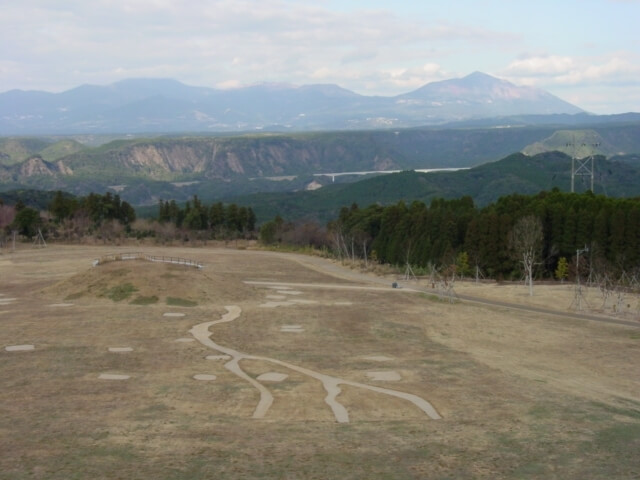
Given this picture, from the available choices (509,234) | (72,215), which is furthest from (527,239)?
(72,215)

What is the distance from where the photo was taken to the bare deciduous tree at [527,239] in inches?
2731

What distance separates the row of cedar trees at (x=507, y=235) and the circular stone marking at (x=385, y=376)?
37.9 m

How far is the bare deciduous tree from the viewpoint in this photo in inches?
2731

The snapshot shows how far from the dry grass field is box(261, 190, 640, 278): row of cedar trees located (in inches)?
520

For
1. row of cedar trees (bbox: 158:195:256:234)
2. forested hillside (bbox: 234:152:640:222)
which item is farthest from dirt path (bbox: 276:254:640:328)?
forested hillside (bbox: 234:152:640:222)

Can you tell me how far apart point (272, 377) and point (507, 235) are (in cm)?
4964

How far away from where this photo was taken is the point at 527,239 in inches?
2758

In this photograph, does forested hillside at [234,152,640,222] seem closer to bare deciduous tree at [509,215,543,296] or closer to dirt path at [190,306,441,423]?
bare deciduous tree at [509,215,543,296]

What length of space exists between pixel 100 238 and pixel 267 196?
3536 inches

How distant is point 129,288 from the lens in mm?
55062

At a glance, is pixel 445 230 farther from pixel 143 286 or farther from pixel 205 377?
pixel 205 377

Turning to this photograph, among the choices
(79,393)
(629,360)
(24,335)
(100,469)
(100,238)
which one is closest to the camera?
(100,469)

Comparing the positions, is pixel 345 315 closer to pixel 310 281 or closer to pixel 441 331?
pixel 441 331

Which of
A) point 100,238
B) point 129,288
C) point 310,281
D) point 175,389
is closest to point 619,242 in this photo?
point 310,281
